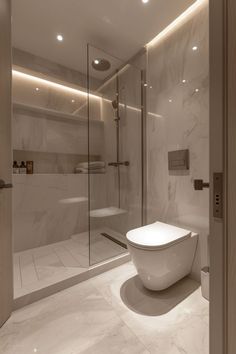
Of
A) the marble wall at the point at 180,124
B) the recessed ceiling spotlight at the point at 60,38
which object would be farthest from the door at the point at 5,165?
the marble wall at the point at 180,124

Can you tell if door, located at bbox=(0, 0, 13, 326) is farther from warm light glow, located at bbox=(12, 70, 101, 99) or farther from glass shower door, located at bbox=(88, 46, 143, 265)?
warm light glow, located at bbox=(12, 70, 101, 99)

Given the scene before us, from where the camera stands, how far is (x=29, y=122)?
2.34 metres

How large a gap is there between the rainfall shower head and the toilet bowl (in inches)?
77.5

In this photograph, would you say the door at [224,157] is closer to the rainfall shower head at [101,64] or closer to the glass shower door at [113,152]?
the glass shower door at [113,152]

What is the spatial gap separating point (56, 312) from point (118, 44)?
2572mm

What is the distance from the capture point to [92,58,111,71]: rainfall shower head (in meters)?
2.18

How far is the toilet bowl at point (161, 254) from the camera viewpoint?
1.30 metres

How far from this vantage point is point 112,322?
119cm

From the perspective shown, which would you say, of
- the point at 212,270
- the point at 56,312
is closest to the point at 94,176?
the point at 56,312

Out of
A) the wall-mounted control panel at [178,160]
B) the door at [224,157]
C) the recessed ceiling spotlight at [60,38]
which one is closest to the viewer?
the door at [224,157]

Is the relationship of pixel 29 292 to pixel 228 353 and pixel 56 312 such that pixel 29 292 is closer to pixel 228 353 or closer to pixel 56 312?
pixel 56 312

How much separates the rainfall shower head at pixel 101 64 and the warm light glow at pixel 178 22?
52cm

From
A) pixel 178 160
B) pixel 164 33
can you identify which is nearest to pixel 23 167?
pixel 178 160

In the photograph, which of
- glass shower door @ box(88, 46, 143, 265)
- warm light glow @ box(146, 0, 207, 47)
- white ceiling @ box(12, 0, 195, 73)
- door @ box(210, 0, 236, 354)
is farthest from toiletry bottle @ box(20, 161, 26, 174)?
door @ box(210, 0, 236, 354)
